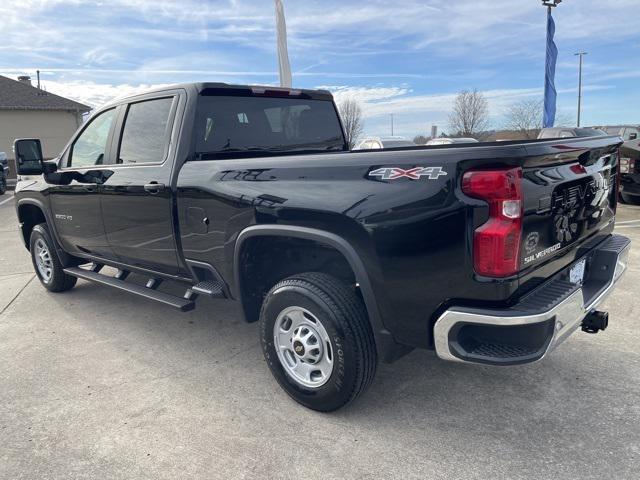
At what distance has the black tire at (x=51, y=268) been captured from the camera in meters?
5.32

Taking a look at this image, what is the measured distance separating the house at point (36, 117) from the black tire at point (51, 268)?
2657cm

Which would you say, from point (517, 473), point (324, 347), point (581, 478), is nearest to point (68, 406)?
point (324, 347)

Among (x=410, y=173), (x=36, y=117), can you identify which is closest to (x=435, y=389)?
(x=410, y=173)

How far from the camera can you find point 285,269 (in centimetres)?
342

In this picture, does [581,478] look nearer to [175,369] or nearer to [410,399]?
[410,399]

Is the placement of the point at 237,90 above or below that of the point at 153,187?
above

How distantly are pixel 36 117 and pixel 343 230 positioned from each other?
32731mm

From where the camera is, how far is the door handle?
3596 mm

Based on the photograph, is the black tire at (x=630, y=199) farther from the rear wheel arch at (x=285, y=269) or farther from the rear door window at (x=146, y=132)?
the rear door window at (x=146, y=132)

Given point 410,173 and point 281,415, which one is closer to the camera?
point 410,173

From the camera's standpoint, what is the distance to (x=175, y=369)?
12.0ft

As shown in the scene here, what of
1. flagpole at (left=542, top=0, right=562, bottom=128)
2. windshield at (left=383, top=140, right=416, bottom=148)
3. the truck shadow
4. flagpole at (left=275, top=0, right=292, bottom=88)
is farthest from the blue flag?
the truck shadow

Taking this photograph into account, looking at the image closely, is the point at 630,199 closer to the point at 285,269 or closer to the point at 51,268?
the point at 285,269

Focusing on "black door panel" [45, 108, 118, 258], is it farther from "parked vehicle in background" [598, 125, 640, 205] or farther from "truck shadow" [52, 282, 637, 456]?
"parked vehicle in background" [598, 125, 640, 205]
